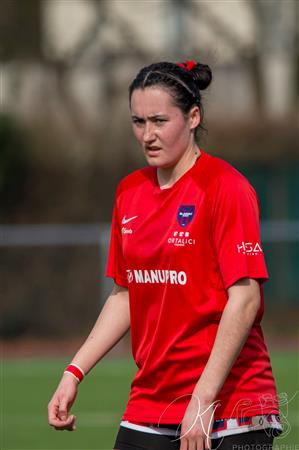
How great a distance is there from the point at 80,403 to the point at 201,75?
780 cm

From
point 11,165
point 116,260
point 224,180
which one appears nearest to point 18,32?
point 11,165

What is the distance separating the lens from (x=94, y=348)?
4.98 meters

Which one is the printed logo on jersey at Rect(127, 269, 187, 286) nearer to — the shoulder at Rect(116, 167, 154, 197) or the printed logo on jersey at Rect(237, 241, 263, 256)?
the printed logo on jersey at Rect(237, 241, 263, 256)

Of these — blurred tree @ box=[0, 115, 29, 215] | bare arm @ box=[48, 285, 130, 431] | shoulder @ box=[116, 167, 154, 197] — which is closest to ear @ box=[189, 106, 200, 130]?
shoulder @ box=[116, 167, 154, 197]

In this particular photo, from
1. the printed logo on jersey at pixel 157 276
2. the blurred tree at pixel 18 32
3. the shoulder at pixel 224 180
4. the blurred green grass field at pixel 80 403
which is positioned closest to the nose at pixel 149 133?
the shoulder at pixel 224 180

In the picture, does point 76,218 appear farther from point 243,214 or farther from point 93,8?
point 243,214

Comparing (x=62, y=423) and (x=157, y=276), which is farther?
(x=62, y=423)

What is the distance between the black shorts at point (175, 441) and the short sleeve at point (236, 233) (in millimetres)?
586

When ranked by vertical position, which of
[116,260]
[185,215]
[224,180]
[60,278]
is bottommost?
[60,278]

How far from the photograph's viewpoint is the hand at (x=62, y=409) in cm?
476

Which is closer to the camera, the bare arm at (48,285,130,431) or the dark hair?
the dark hair

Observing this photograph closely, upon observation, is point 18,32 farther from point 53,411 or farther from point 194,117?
Answer: point 53,411

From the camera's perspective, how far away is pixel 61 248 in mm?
19703

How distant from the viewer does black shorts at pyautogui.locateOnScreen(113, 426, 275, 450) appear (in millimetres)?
4523
